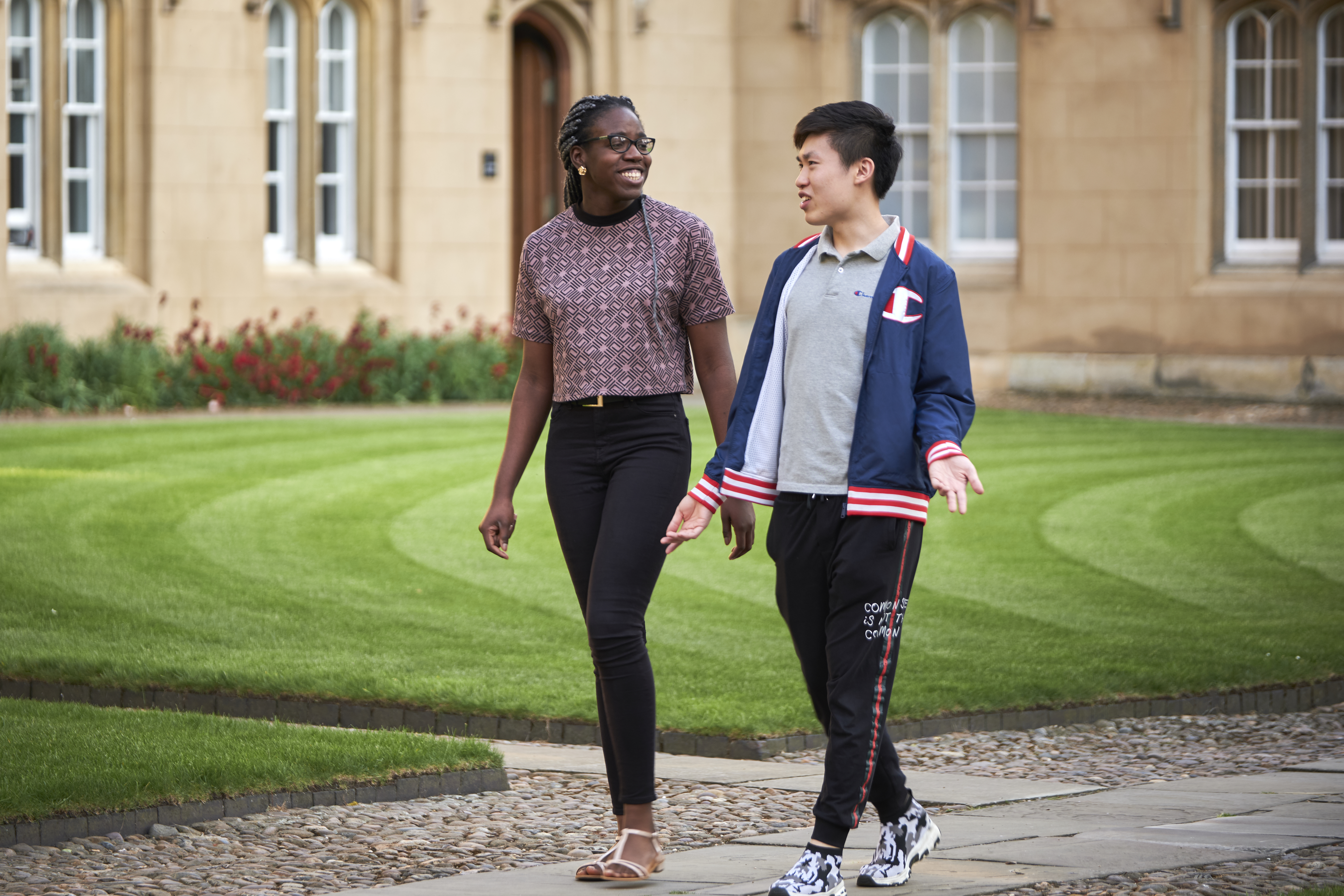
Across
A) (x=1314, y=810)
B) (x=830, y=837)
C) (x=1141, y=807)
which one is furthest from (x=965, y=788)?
(x=830, y=837)

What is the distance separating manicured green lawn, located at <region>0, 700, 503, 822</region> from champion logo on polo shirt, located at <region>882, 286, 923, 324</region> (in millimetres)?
2278

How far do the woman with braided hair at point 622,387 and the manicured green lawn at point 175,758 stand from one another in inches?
46.7

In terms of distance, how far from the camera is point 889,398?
15.8 feet

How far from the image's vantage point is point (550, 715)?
7.39 m

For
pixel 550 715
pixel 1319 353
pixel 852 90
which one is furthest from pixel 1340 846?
pixel 852 90

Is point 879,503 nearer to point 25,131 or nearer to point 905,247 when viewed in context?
point 905,247

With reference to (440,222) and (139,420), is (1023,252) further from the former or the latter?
(139,420)

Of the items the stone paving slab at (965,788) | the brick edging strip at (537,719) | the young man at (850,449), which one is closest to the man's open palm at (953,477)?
the young man at (850,449)

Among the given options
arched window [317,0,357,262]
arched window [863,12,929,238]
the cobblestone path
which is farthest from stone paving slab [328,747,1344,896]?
arched window [863,12,929,238]

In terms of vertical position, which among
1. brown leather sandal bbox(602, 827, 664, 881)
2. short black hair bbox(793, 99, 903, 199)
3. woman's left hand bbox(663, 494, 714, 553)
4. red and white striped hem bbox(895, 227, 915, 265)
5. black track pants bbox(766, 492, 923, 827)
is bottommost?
brown leather sandal bbox(602, 827, 664, 881)

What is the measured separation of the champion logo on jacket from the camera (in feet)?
15.8

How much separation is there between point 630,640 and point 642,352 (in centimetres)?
72

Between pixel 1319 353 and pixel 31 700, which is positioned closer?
pixel 31 700

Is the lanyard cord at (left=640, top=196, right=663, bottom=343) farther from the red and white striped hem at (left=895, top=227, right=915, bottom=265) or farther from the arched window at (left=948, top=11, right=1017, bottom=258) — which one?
the arched window at (left=948, top=11, right=1017, bottom=258)
